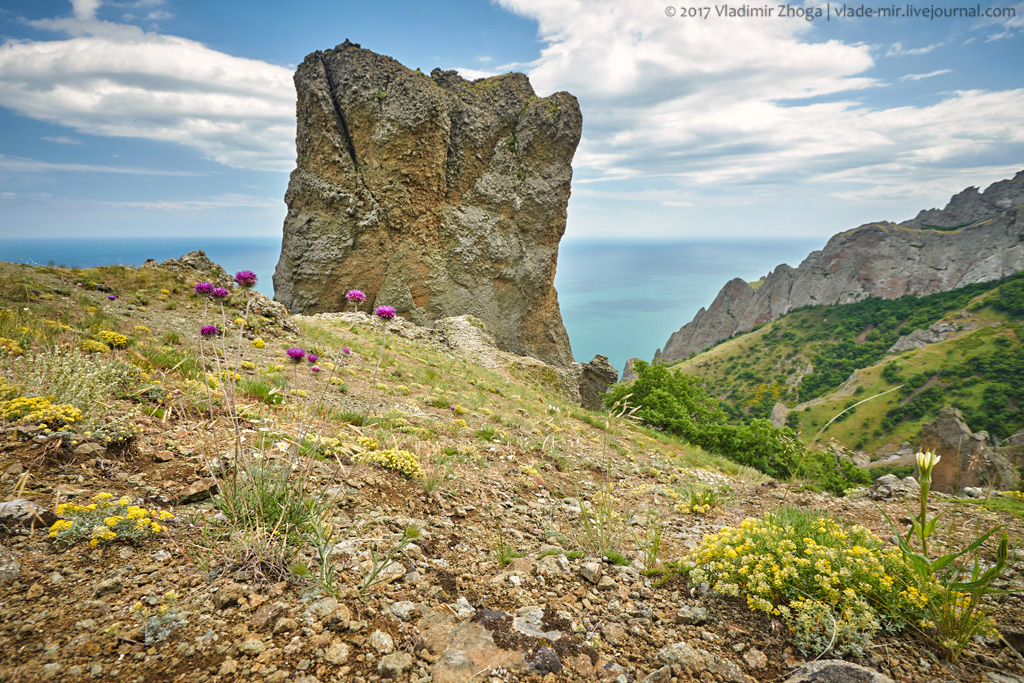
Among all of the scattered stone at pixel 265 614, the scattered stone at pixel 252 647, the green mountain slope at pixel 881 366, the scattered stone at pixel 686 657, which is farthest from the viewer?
the green mountain slope at pixel 881 366

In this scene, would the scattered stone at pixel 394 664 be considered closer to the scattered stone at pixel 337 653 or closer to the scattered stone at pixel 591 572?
the scattered stone at pixel 337 653

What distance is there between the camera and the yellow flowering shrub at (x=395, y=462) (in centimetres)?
492

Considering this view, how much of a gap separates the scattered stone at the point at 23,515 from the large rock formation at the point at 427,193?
29.5 metres

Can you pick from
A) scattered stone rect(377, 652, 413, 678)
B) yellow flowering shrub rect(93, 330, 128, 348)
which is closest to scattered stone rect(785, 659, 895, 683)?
scattered stone rect(377, 652, 413, 678)

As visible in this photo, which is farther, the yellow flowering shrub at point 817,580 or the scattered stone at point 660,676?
the yellow flowering shrub at point 817,580

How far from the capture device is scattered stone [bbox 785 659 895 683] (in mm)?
2419

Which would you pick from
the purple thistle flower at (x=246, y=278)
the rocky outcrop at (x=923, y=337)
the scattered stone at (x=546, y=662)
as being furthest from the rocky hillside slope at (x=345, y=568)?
the rocky outcrop at (x=923, y=337)

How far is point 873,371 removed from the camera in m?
71.3

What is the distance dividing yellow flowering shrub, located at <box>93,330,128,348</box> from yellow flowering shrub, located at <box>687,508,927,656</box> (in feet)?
33.3

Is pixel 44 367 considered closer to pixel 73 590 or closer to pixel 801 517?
pixel 73 590

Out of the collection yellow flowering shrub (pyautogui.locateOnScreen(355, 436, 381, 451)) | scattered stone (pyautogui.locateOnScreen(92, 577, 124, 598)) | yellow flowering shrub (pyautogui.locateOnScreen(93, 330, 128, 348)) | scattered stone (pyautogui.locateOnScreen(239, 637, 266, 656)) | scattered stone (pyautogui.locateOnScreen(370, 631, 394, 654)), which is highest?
yellow flowering shrub (pyautogui.locateOnScreen(93, 330, 128, 348))

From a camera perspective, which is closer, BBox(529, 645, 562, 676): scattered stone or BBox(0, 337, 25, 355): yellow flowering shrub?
BBox(529, 645, 562, 676): scattered stone

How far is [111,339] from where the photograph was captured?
8.04 meters

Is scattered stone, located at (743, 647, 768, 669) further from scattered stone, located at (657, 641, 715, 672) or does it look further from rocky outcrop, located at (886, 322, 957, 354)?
rocky outcrop, located at (886, 322, 957, 354)
